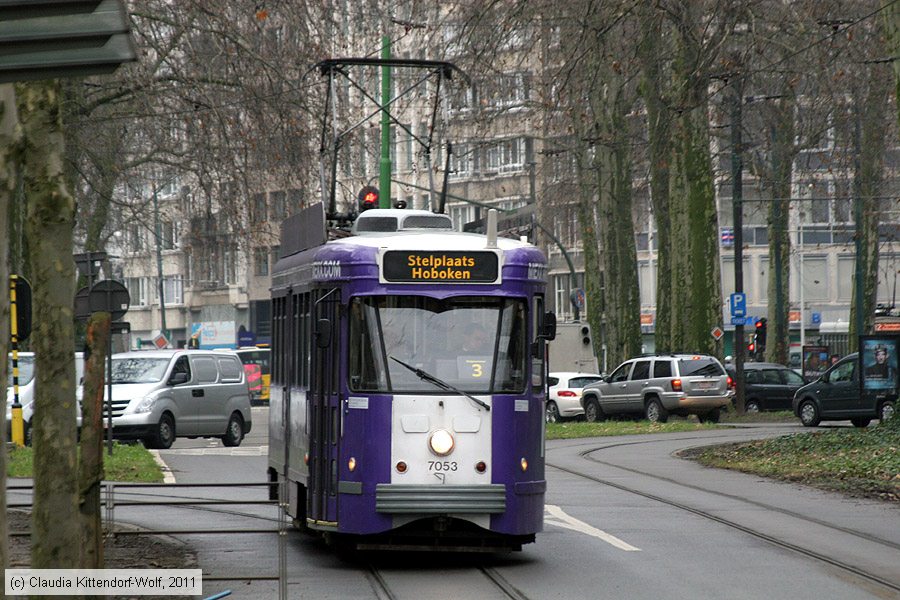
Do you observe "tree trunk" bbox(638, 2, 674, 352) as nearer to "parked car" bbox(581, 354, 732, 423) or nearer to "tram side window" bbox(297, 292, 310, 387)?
"parked car" bbox(581, 354, 732, 423)

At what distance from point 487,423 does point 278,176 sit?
15824 mm

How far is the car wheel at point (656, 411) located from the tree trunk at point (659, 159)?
2205 millimetres

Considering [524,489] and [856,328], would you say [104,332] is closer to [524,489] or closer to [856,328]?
[524,489]

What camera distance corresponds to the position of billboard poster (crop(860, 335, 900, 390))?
3031 centimetres

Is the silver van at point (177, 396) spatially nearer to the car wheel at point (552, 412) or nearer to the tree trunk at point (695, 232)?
the tree trunk at point (695, 232)

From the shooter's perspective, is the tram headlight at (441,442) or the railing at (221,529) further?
the tram headlight at (441,442)

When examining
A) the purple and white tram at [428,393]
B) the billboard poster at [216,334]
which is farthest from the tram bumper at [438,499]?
the billboard poster at [216,334]

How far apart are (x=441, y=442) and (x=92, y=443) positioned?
350 centimetres

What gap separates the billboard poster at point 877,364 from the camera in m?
30.3

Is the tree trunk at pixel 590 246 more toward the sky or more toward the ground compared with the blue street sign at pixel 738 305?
more toward the sky

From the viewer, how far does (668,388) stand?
41.0m

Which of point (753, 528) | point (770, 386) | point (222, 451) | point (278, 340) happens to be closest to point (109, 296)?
point (222, 451)

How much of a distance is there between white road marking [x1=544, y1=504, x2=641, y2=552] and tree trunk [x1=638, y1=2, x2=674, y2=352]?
468 inches

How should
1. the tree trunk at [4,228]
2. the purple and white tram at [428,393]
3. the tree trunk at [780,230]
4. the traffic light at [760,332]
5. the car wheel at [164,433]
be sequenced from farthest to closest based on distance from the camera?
the traffic light at [760,332] → the tree trunk at [780,230] → the car wheel at [164,433] → the purple and white tram at [428,393] → the tree trunk at [4,228]
